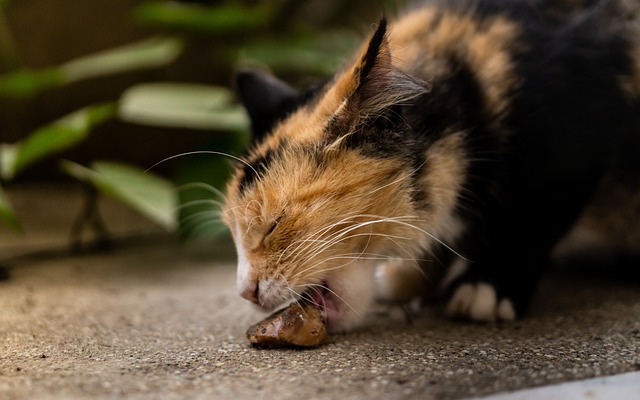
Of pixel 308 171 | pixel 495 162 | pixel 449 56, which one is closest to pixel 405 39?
pixel 449 56

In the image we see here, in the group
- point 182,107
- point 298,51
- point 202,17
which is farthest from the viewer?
point 298,51

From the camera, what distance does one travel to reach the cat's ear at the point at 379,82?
941 millimetres

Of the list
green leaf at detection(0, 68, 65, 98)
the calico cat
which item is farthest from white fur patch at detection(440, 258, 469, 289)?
green leaf at detection(0, 68, 65, 98)

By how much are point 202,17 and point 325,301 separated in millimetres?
1342

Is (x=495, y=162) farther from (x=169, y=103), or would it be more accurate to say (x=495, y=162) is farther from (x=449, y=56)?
(x=169, y=103)

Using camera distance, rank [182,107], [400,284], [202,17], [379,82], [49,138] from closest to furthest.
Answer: [379,82] → [400,284] → [49,138] → [182,107] → [202,17]

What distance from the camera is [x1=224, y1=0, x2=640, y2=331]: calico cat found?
1021mm

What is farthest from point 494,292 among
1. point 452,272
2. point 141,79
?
point 141,79

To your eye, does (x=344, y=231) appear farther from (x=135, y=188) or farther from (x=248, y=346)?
(x=135, y=188)

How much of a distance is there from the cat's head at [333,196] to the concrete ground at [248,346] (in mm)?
121

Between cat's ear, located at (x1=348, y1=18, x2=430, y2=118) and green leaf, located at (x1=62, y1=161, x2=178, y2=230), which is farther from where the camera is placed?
green leaf, located at (x1=62, y1=161, x2=178, y2=230)

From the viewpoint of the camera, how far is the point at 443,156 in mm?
1119

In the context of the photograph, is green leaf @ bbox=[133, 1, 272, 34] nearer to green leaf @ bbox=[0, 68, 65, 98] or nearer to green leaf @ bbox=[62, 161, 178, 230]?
green leaf @ bbox=[0, 68, 65, 98]

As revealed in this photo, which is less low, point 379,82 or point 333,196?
point 379,82
